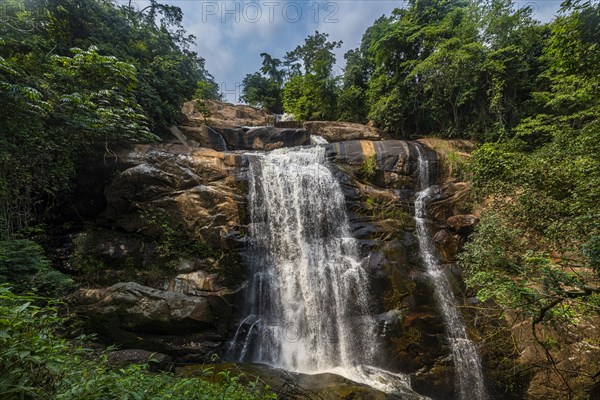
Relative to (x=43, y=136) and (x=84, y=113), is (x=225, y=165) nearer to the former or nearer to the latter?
(x=84, y=113)

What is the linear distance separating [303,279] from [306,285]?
9.2 inches

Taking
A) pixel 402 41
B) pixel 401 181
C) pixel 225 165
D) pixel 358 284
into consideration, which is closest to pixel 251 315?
pixel 358 284

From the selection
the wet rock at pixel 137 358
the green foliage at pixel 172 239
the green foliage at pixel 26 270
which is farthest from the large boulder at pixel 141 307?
the green foliage at pixel 172 239

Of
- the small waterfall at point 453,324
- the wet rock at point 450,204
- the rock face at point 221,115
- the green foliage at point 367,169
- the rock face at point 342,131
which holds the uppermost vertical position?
the rock face at point 221,115

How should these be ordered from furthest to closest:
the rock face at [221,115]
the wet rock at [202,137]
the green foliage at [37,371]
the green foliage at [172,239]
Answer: the rock face at [221,115] < the wet rock at [202,137] < the green foliage at [172,239] < the green foliage at [37,371]

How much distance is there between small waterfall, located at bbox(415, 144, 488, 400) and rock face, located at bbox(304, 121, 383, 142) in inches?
248

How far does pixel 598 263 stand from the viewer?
4.21m

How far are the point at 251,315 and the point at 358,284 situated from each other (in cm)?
366

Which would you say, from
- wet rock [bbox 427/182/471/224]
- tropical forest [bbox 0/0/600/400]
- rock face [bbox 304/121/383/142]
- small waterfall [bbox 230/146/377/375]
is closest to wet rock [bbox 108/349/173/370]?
tropical forest [bbox 0/0/600/400]

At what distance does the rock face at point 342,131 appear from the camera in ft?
53.2

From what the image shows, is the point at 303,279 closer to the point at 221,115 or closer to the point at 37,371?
the point at 37,371

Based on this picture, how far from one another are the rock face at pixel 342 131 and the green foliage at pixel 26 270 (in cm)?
1436

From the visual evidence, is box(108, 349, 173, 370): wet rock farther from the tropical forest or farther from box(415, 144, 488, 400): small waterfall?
box(415, 144, 488, 400): small waterfall

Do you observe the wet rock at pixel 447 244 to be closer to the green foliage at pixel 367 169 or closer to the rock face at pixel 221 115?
the green foliage at pixel 367 169
